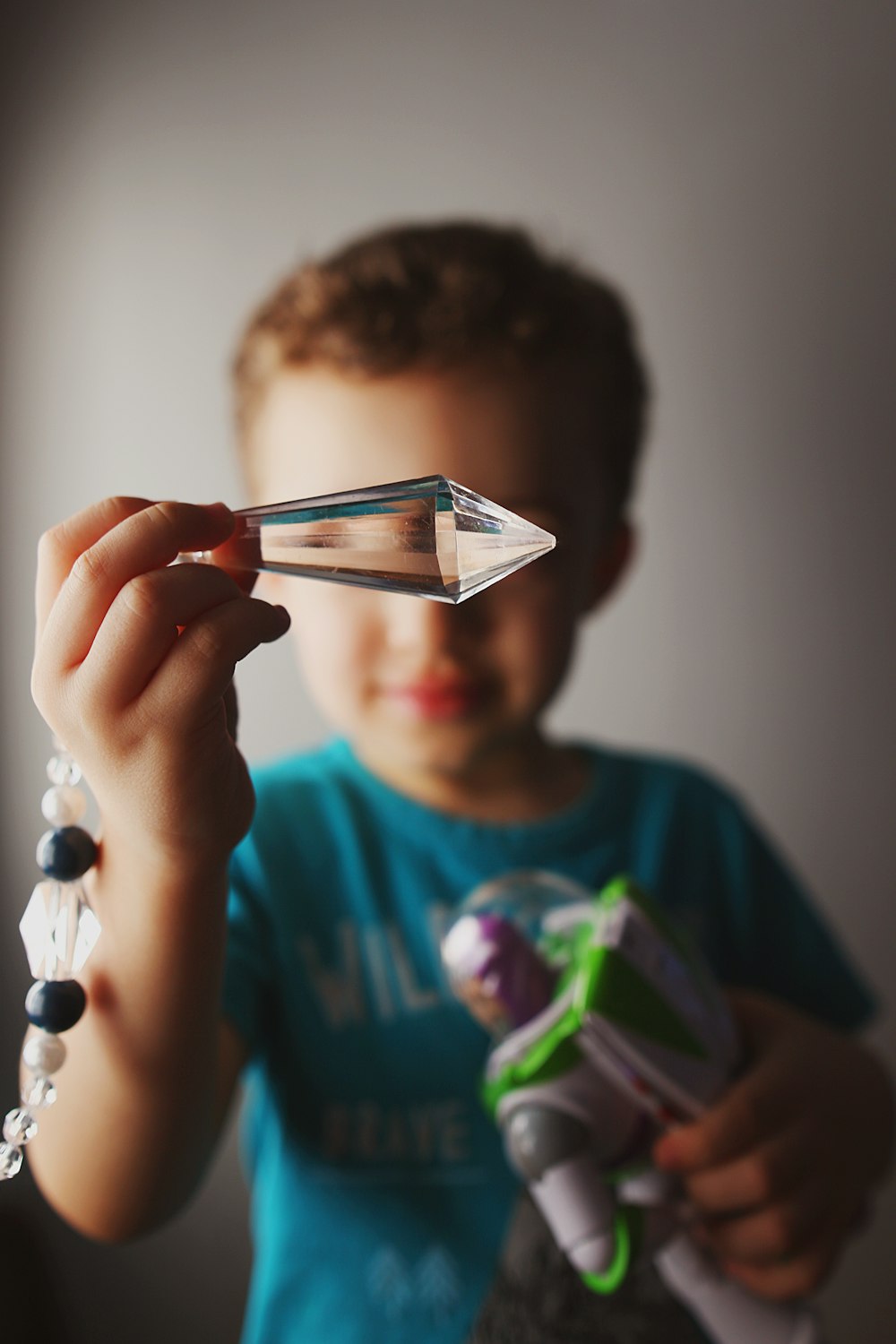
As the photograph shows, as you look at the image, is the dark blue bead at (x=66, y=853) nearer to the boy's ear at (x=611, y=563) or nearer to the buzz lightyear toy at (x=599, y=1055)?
the buzz lightyear toy at (x=599, y=1055)

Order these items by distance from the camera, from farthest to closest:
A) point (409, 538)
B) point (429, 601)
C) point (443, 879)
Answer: point (443, 879) < point (429, 601) < point (409, 538)

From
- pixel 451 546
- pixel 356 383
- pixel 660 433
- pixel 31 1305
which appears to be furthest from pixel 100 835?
pixel 660 433

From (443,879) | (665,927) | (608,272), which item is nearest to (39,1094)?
(665,927)

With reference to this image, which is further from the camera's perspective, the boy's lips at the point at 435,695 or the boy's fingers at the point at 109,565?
the boy's lips at the point at 435,695

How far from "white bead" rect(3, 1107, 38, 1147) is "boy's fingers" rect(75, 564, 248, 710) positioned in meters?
0.09

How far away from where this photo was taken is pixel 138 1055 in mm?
263

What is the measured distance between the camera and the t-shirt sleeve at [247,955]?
0.47 metres

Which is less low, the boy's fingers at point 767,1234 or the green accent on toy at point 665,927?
the green accent on toy at point 665,927

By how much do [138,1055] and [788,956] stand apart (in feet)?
1.50

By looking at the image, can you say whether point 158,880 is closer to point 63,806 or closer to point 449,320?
point 63,806

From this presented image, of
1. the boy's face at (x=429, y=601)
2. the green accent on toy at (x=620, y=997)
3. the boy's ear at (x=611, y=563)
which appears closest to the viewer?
the green accent on toy at (x=620, y=997)

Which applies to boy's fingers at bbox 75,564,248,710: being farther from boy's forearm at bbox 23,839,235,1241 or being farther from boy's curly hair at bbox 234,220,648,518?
boy's curly hair at bbox 234,220,648,518

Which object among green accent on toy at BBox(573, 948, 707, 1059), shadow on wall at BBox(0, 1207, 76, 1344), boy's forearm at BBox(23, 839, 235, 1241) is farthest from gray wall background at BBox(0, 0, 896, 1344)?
green accent on toy at BBox(573, 948, 707, 1059)

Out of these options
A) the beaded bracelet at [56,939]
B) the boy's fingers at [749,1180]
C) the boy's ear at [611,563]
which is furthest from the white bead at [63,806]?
the boy's ear at [611,563]
